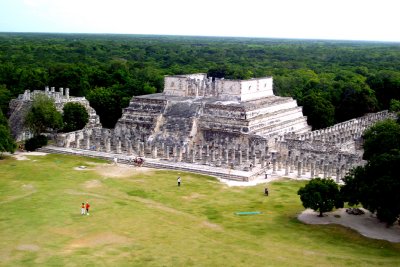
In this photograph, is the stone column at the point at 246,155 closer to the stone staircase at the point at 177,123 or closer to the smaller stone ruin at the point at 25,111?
the stone staircase at the point at 177,123

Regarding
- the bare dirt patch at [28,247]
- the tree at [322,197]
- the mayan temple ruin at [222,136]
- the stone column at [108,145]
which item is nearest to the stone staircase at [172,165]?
the mayan temple ruin at [222,136]

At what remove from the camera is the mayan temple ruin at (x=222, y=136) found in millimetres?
39531

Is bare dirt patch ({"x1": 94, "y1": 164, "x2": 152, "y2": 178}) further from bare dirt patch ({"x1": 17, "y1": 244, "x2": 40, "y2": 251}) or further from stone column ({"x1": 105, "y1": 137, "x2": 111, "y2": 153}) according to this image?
bare dirt patch ({"x1": 17, "y1": 244, "x2": 40, "y2": 251})

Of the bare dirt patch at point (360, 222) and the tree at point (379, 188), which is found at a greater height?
the tree at point (379, 188)

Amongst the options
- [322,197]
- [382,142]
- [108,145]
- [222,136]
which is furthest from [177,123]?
[322,197]

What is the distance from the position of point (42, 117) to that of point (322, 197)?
26854 millimetres

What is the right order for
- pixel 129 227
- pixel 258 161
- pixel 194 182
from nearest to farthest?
pixel 129 227 → pixel 194 182 → pixel 258 161

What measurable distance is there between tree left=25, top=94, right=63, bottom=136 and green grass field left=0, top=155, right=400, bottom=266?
9.39 meters

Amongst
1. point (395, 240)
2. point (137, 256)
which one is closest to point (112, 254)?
point (137, 256)

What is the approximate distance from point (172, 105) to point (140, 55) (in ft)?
311

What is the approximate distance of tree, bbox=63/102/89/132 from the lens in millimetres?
49094

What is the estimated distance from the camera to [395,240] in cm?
2473

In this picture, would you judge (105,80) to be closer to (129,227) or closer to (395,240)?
(129,227)

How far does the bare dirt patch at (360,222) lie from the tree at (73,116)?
2681 cm
